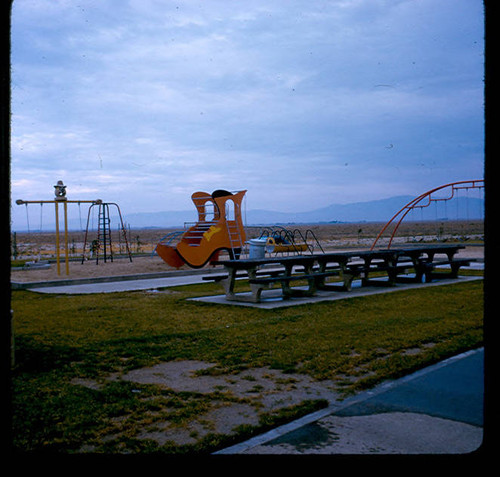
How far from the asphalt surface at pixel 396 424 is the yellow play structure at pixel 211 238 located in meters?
11.6

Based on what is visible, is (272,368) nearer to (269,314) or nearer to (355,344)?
(355,344)

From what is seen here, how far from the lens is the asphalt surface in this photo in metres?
2.80

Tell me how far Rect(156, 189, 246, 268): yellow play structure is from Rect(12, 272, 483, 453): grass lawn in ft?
20.6

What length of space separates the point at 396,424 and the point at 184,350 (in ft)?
8.69

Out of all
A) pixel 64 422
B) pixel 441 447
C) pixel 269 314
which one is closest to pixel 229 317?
pixel 269 314

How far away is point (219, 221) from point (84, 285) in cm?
531

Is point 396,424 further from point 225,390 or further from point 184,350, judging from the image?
point 184,350

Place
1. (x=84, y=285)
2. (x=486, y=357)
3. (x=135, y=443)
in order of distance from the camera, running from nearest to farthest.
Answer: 1. (x=486, y=357)
2. (x=135, y=443)
3. (x=84, y=285)

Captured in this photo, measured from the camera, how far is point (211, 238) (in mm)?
15703

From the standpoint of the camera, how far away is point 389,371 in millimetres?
4344

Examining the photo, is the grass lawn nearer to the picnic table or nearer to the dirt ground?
the dirt ground

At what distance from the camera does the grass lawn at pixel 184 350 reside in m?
3.28

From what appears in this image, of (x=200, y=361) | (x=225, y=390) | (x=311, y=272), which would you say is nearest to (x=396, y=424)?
(x=225, y=390)

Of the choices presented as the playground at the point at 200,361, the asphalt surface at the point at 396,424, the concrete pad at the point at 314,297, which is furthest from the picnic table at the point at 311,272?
the asphalt surface at the point at 396,424
